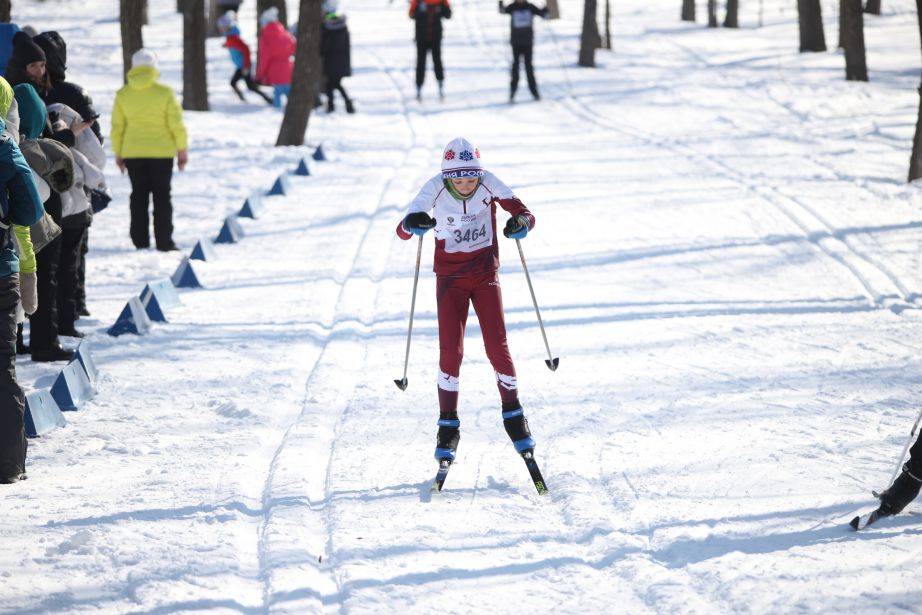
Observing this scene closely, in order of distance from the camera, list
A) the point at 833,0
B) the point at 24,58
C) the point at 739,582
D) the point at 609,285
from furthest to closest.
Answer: the point at 833,0
the point at 609,285
the point at 24,58
the point at 739,582

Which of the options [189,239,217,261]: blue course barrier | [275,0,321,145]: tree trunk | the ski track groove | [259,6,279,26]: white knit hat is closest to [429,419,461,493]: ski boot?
the ski track groove

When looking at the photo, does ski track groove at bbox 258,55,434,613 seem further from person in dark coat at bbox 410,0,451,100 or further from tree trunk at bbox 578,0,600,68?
tree trunk at bbox 578,0,600,68

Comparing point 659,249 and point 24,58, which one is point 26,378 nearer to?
point 24,58

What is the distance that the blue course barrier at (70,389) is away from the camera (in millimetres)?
6957

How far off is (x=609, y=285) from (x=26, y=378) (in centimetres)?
514

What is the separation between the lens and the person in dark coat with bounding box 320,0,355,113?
20.7 meters

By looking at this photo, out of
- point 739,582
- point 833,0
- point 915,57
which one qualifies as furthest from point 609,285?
point 833,0

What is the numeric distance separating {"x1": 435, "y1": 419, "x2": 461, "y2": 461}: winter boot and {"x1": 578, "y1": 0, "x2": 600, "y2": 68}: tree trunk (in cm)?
2091

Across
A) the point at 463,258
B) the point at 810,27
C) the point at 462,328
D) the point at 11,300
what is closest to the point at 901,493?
the point at 462,328

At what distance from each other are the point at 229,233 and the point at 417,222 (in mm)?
6335

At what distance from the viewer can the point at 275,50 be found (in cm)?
2170

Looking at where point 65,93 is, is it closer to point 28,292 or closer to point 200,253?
point 200,253

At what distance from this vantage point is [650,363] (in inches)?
312

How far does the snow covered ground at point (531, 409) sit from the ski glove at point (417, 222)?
4.53 ft
